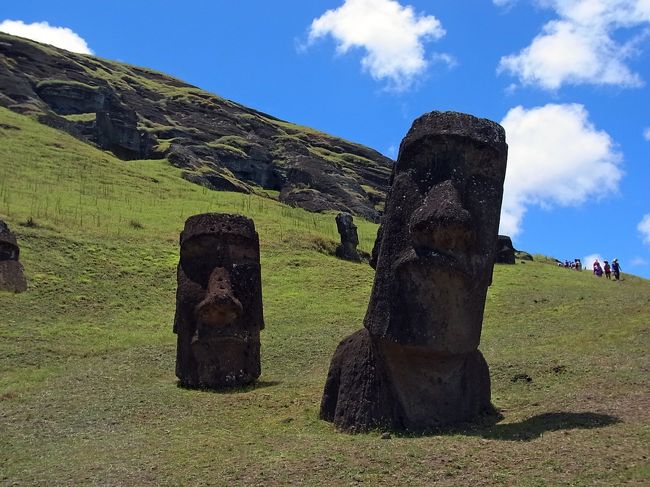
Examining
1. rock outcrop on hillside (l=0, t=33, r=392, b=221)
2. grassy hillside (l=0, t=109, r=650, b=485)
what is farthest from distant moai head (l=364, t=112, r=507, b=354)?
rock outcrop on hillside (l=0, t=33, r=392, b=221)

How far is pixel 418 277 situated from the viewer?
1064 centimetres

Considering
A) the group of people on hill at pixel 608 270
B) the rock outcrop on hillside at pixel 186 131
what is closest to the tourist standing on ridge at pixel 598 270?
the group of people on hill at pixel 608 270

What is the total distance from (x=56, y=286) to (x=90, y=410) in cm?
1462

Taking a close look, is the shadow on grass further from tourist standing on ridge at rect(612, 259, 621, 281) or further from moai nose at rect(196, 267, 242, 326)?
tourist standing on ridge at rect(612, 259, 621, 281)

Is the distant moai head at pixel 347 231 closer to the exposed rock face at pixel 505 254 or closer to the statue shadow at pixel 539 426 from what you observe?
the exposed rock face at pixel 505 254

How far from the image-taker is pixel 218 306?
15805 mm

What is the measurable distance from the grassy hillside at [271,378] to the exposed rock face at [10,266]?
550 millimetres

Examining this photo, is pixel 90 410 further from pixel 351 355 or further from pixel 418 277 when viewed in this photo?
pixel 418 277

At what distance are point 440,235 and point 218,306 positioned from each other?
6611 millimetres

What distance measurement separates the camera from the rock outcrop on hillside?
7412cm

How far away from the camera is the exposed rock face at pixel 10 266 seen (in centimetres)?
2559

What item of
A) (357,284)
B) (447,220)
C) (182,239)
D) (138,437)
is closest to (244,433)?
(138,437)

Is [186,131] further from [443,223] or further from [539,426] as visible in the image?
[539,426]

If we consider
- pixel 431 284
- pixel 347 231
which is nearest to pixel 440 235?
pixel 431 284
